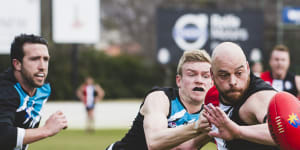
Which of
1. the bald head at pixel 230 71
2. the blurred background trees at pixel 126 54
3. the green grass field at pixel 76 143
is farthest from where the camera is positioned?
the blurred background trees at pixel 126 54

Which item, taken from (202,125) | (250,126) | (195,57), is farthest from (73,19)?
(250,126)

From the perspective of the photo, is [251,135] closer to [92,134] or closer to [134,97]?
[92,134]

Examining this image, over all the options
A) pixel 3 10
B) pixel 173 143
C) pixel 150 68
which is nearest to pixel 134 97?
pixel 150 68

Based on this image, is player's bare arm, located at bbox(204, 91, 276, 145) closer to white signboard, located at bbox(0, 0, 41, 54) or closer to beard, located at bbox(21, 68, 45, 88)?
beard, located at bbox(21, 68, 45, 88)

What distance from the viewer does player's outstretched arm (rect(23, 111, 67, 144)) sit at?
4359mm

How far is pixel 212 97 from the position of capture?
15.1 feet

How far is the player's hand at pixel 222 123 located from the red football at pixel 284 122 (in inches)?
9.6

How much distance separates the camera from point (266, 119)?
386cm

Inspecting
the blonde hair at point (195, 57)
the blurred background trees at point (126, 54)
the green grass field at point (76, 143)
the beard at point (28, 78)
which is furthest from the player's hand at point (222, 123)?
the blurred background trees at point (126, 54)

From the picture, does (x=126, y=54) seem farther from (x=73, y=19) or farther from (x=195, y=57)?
(x=195, y=57)

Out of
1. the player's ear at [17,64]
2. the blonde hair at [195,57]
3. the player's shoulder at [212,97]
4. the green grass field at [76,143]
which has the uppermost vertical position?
the blonde hair at [195,57]

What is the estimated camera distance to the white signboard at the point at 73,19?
1948 centimetres

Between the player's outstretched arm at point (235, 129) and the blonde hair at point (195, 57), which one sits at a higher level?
the blonde hair at point (195, 57)

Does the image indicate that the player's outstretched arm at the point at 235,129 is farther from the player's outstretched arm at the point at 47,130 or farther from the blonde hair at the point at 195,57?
the player's outstretched arm at the point at 47,130
